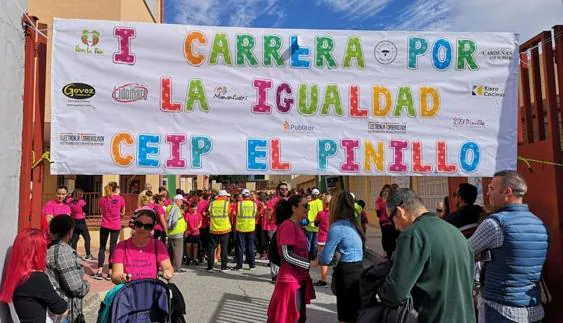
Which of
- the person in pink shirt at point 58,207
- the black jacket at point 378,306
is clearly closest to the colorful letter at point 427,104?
the black jacket at point 378,306

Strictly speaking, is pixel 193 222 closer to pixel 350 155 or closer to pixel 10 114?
pixel 350 155

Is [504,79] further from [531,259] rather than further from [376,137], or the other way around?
[531,259]

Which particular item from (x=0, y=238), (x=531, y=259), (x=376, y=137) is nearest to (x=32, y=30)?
(x=0, y=238)

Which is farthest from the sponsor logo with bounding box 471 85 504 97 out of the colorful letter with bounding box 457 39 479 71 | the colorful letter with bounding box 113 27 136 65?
the colorful letter with bounding box 113 27 136 65

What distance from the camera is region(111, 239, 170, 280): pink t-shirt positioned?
12.7ft

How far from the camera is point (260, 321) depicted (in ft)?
21.7

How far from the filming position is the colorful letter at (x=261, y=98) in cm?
400

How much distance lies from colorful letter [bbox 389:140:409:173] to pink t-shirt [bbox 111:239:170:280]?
7.49 ft

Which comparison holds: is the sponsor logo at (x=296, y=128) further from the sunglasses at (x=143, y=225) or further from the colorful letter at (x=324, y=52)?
the sunglasses at (x=143, y=225)

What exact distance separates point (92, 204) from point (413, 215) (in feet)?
47.8

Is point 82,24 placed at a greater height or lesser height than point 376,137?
greater

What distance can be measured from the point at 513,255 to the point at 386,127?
152 centimetres

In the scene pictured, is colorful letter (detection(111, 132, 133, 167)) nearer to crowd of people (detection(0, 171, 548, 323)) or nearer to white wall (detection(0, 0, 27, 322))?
crowd of people (detection(0, 171, 548, 323))

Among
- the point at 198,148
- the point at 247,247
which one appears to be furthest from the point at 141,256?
the point at 247,247
